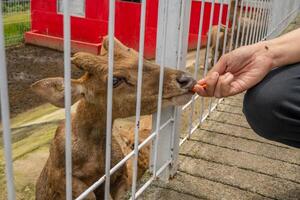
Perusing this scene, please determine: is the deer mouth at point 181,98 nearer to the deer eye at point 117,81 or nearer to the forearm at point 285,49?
the deer eye at point 117,81

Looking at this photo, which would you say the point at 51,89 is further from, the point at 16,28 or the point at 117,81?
the point at 16,28

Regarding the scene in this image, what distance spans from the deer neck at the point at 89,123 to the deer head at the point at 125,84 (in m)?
0.07

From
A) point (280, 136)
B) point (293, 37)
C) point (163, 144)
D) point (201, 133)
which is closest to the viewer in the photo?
point (280, 136)

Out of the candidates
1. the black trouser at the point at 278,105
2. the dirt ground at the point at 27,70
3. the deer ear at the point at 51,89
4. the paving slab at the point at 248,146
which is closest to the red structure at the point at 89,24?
the dirt ground at the point at 27,70

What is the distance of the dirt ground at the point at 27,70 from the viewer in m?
5.98

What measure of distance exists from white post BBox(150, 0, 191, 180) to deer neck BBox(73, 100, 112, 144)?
329 millimetres

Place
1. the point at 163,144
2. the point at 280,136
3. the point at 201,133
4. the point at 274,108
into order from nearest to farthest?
the point at 274,108
the point at 280,136
the point at 163,144
the point at 201,133

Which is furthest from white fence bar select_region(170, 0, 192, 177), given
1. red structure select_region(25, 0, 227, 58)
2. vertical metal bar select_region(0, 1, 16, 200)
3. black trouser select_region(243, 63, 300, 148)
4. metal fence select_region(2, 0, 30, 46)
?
metal fence select_region(2, 0, 30, 46)

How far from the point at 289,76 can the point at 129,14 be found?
220 inches

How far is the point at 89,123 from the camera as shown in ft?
8.84

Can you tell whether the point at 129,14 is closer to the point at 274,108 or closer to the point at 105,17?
the point at 105,17

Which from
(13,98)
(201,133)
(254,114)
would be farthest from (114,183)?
(13,98)

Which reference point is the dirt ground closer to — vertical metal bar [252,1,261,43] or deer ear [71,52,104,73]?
vertical metal bar [252,1,261,43]

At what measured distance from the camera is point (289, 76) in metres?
1.69
